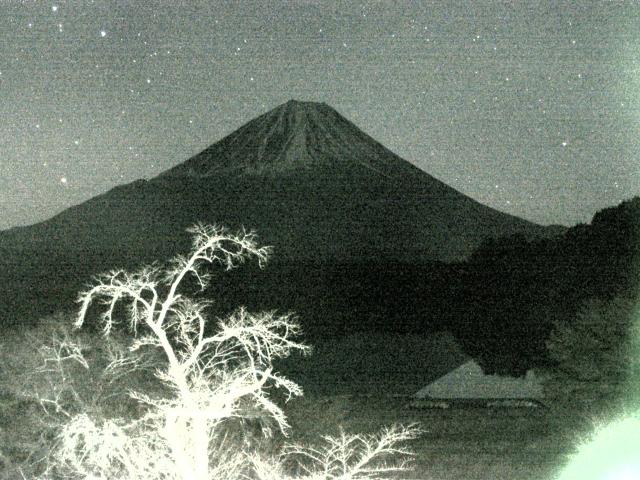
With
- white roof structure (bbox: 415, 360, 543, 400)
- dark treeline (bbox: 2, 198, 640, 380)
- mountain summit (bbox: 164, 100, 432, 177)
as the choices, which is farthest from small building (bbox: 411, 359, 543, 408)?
mountain summit (bbox: 164, 100, 432, 177)

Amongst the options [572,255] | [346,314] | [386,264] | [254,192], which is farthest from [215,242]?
[254,192]

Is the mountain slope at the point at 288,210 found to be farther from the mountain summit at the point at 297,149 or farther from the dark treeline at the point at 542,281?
the dark treeline at the point at 542,281

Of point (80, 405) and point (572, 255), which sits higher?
point (572, 255)

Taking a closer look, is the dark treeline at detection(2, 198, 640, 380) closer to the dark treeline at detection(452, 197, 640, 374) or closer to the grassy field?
the dark treeline at detection(452, 197, 640, 374)

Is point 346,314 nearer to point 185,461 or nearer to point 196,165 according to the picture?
point 185,461

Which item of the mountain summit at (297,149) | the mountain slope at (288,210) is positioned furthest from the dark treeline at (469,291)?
the mountain summit at (297,149)

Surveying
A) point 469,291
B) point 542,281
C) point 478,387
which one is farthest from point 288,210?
point 478,387

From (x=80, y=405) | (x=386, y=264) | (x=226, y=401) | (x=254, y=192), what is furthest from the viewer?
(x=254, y=192)
